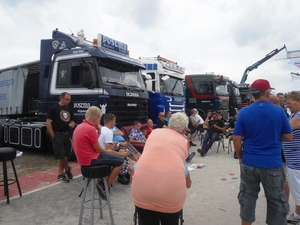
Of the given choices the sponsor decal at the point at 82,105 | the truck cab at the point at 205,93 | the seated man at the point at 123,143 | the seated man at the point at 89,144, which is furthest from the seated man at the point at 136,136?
the truck cab at the point at 205,93

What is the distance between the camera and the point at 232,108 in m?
17.1

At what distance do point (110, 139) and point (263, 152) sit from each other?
2.47 metres

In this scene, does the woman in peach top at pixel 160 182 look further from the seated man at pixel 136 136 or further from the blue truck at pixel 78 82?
the blue truck at pixel 78 82

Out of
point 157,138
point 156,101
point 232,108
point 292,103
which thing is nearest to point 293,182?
point 292,103

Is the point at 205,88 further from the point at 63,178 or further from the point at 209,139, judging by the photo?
the point at 63,178

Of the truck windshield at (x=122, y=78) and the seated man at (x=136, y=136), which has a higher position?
the truck windshield at (x=122, y=78)

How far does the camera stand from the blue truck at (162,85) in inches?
368

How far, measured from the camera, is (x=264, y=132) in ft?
8.04

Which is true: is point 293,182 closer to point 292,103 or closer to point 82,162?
point 292,103

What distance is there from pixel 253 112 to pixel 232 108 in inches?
604

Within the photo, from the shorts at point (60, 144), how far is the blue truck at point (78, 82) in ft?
4.28

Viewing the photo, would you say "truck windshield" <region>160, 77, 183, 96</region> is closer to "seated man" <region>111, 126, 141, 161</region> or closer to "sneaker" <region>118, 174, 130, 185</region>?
"seated man" <region>111, 126, 141, 161</region>

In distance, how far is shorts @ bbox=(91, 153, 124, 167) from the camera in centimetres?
334

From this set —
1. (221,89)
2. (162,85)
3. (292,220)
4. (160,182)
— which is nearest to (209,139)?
(162,85)
